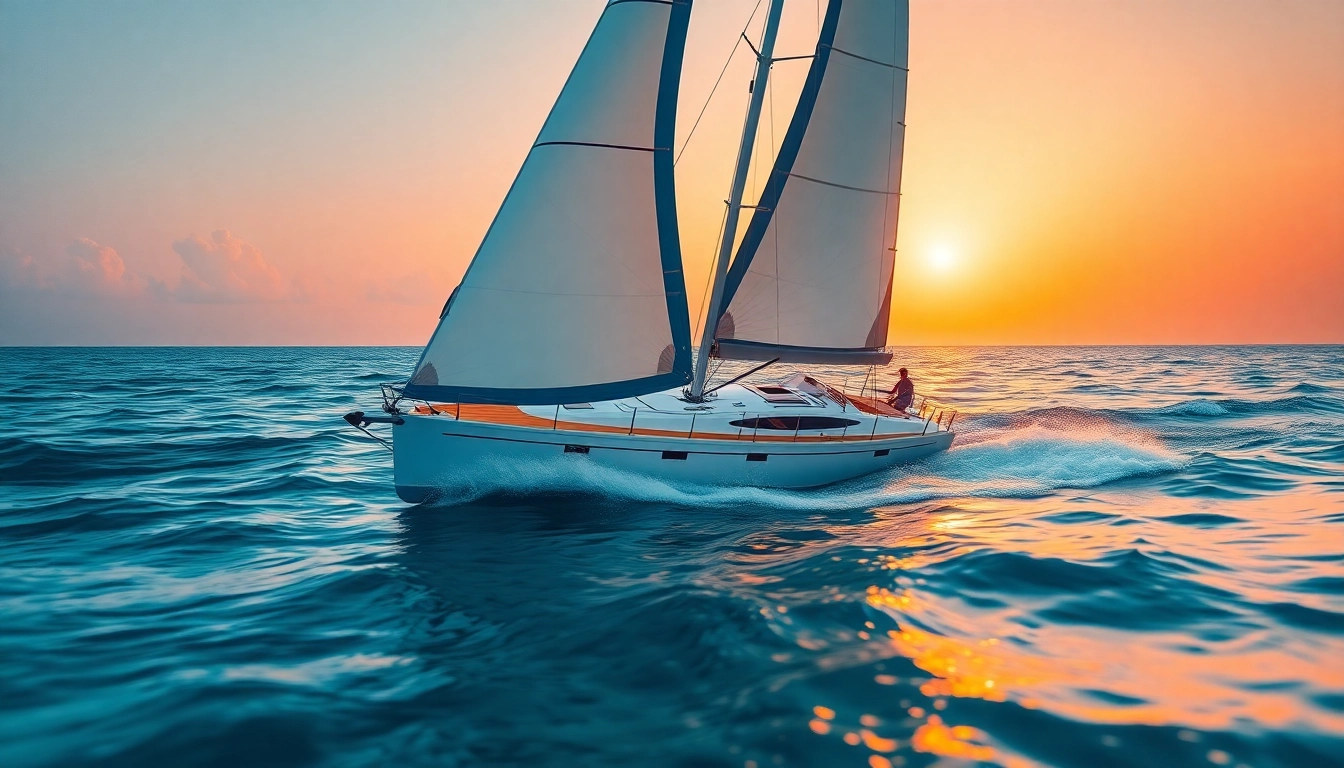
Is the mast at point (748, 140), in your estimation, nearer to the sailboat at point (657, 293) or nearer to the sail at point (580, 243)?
the sailboat at point (657, 293)

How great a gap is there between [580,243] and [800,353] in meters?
6.45

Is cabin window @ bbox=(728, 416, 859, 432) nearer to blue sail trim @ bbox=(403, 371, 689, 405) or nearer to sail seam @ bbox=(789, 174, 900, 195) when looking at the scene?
blue sail trim @ bbox=(403, 371, 689, 405)

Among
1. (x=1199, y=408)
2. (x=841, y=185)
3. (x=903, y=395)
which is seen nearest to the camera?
(x=841, y=185)

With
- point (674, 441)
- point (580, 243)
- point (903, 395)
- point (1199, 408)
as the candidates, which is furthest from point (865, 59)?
point (1199, 408)

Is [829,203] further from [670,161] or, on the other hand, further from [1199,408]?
[1199,408]

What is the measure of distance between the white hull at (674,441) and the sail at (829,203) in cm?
156

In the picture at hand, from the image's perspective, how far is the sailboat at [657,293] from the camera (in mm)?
11930

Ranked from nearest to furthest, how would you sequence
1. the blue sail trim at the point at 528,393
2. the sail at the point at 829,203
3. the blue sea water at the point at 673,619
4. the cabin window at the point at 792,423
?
1. the blue sea water at the point at 673,619
2. the blue sail trim at the point at 528,393
3. the cabin window at the point at 792,423
4. the sail at the point at 829,203

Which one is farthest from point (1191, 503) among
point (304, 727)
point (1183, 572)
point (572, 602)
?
point (304, 727)

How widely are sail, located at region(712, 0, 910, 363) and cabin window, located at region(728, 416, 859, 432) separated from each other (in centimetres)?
189

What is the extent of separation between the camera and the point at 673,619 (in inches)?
287

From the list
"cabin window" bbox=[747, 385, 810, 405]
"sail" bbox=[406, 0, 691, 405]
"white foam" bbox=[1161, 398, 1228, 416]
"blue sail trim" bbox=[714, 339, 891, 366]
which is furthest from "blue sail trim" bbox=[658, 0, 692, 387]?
"white foam" bbox=[1161, 398, 1228, 416]

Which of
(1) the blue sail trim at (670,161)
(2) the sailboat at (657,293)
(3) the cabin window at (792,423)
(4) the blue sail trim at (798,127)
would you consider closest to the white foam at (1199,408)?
(2) the sailboat at (657,293)

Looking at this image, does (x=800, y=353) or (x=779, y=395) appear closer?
(x=779, y=395)
